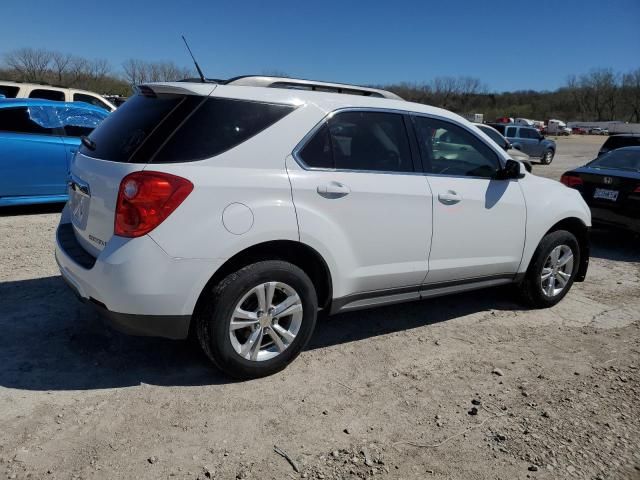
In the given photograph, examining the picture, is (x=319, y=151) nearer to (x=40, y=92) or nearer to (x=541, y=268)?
(x=541, y=268)

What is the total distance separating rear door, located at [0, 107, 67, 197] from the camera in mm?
7039

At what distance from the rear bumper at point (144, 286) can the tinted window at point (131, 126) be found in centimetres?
54

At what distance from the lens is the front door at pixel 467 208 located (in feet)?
12.5

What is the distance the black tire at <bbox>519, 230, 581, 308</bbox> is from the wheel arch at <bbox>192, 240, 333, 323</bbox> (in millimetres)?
2182

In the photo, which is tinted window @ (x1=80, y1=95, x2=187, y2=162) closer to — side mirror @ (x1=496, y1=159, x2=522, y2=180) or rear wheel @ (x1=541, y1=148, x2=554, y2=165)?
side mirror @ (x1=496, y1=159, x2=522, y2=180)

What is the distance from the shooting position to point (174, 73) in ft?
194

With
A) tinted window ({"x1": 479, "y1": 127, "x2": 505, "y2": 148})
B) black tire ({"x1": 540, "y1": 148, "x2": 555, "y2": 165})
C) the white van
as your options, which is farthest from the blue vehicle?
black tire ({"x1": 540, "y1": 148, "x2": 555, "y2": 165})

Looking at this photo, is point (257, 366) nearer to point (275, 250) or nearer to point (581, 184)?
point (275, 250)

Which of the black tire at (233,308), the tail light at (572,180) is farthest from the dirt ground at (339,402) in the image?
the tail light at (572,180)

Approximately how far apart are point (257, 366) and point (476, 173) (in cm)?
227

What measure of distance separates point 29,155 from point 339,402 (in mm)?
6181

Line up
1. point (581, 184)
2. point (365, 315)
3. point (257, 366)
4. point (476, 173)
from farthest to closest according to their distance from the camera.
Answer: point (581, 184) < point (365, 315) < point (476, 173) < point (257, 366)

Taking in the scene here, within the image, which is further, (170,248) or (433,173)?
(433,173)

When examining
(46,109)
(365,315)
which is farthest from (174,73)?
(365,315)
